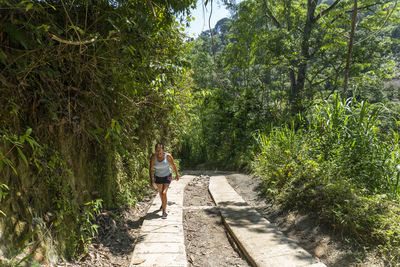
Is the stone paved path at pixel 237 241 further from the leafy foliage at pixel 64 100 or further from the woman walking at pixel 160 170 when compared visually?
the leafy foliage at pixel 64 100

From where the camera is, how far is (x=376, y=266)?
2619mm

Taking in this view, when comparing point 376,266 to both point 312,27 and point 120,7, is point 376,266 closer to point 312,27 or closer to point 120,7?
point 120,7

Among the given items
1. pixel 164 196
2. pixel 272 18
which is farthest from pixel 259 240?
pixel 272 18

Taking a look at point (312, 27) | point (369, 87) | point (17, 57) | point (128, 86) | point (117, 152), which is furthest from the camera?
point (369, 87)

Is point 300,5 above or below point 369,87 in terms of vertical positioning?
above

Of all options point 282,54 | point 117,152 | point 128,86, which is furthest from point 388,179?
point 282,54

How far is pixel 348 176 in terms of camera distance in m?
4.03

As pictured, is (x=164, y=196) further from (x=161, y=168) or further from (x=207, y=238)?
(x=207, y=238)

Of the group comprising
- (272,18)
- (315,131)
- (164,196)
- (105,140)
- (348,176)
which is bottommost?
(164,196)

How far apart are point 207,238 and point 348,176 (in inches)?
97.3

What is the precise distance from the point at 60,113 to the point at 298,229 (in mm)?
3712

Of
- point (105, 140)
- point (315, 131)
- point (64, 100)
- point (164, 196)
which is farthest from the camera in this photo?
point (315, 131)

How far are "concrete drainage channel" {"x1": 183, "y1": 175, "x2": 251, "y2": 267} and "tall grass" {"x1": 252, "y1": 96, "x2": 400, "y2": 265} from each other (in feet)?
4.34

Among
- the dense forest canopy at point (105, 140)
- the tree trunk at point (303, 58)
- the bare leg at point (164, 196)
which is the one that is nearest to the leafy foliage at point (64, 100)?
the dense forest canopy at point (105, 140)
